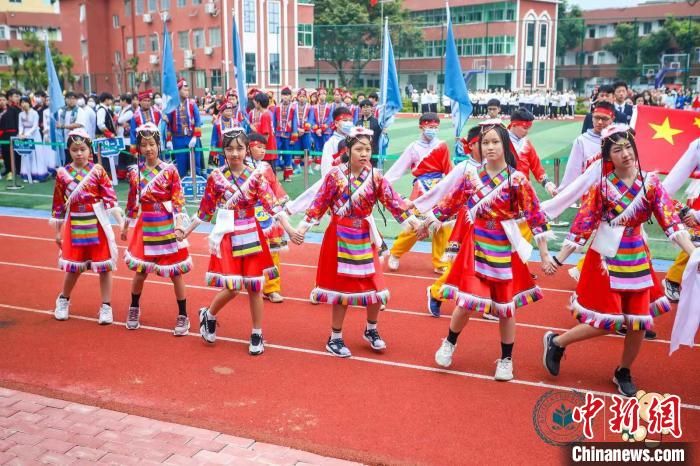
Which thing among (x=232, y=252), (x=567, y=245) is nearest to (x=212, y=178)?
(x=232, y=252)

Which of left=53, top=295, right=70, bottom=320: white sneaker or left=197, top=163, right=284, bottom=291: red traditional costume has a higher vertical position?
left=197, top=163, right=284, bottom=291: red traditional costume

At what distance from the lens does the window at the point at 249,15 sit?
145 ft

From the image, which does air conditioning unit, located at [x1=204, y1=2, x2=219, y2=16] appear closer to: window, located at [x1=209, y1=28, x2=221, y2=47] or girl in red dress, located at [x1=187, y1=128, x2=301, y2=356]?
window, located at [x1=209, y1=28, x2=221, y2=47]

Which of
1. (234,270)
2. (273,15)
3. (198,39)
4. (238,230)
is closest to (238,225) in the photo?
(238,230)

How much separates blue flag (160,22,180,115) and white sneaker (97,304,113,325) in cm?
712

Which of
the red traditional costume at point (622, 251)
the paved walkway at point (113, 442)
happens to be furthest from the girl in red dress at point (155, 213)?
the red traditional costume at point (622, 251)

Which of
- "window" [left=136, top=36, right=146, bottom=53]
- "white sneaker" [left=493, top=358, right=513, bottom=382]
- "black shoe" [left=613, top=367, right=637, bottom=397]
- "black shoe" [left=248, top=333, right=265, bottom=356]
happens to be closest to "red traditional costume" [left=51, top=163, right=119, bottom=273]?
"black shoe" [left=248, top=333, right=265, bottom=356]

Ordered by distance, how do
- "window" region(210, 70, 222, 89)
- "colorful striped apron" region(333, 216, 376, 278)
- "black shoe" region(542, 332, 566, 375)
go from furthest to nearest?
"window" region(210, 70, 222, 89) → "colorful striped apron" region(333, 216, 376, 278) → "black shoe" region(542, 332, 566, 375)

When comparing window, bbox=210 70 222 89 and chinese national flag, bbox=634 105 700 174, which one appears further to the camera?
window, bbox=210 70 222 89

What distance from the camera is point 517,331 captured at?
20.8ft

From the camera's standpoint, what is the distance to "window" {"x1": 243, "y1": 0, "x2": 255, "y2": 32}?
145 feet

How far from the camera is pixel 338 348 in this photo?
5719 mm

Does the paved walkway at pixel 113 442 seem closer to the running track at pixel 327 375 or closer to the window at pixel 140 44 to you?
the running track at pixel 327 375

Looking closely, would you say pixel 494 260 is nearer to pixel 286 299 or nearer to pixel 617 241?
pixel 617 241
